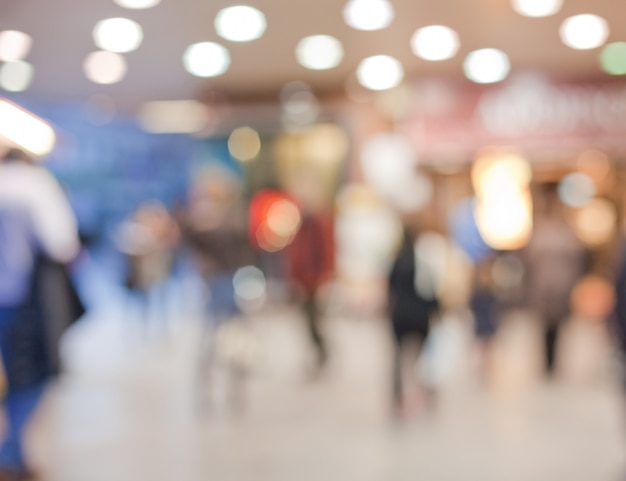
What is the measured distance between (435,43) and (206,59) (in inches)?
83.7

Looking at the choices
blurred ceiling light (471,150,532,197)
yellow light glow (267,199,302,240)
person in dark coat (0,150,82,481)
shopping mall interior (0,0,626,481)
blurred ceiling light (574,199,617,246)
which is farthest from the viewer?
yellow light glow (267,199,302,240)

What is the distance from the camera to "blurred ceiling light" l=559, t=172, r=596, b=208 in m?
13.0

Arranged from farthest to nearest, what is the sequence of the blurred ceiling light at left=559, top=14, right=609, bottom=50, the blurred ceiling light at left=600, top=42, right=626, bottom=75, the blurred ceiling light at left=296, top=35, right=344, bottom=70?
1. the blurred ceiling light at left=296, top=35, right=344, bottom=70
2. the blurred ceiling light at left=600, top=42, right=626, bottom=75
3. the blurred ceiling light at left=559, top=14, right=609, bottom=50

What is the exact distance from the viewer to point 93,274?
16.2 metres

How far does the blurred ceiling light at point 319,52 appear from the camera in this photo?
7.66 meters

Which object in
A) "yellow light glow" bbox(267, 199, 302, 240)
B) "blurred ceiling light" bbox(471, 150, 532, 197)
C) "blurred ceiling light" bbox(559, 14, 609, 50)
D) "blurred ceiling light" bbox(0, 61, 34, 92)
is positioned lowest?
"yellow light glow" bbox(267, 199, 302, 240)

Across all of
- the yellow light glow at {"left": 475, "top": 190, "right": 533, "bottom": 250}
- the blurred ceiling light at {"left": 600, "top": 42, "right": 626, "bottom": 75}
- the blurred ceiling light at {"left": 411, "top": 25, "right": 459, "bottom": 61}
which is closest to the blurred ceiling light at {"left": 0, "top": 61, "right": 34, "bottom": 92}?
the blurred ceiling light at {"left": 411, "top": 25, "right": 459, "bottom": 61}

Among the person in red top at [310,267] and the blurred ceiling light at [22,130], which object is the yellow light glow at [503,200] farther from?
the blurred ceiling light at [22,130]

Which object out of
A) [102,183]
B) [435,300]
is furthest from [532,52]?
[102,183]

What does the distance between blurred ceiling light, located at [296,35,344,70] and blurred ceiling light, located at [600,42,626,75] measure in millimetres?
2207

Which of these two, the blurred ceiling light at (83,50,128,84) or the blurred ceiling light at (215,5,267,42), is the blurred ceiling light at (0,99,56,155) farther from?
the blurred ceiling light at (83,50,128,84)

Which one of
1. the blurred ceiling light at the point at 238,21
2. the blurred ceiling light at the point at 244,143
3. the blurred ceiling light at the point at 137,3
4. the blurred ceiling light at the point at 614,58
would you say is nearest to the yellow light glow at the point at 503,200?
the blurred ceiling light at the point at 614,58

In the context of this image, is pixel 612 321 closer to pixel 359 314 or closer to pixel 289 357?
pixel 289 357

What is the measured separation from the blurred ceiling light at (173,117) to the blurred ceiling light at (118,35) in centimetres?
719
